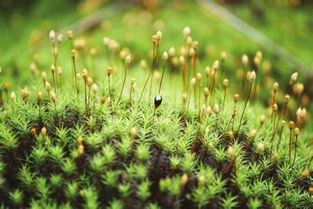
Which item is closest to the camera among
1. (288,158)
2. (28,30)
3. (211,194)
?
(211,194)

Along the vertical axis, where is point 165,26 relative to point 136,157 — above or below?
above

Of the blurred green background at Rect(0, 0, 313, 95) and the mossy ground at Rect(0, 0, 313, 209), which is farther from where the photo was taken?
the blurred green background at Rect(0, 0, 313, 95)

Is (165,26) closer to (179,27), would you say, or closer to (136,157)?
(179,27)

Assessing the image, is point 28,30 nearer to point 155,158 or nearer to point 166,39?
point 166,39

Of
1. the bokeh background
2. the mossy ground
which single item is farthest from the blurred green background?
the mossy ground

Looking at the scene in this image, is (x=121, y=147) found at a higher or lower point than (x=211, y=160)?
higher

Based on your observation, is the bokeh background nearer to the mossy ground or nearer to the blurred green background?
the blurred green background

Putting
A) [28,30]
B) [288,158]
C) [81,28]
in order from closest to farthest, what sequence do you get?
[288,158], [81,28], [28,30]

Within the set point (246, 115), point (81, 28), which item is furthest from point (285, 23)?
point (246, 115)

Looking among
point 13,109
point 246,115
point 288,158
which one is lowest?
point 288,158

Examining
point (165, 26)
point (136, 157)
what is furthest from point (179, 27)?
point (136, 157)

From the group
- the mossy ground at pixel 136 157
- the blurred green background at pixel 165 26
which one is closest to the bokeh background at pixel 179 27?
the blurred green background at pixel 165 26
